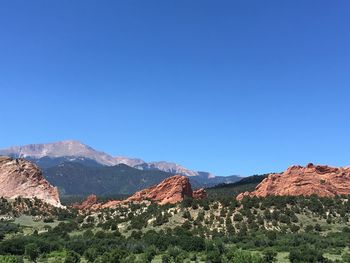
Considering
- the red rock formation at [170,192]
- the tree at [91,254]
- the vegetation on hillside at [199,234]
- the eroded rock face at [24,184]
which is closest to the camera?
the vegetation on hillside at [199,234]

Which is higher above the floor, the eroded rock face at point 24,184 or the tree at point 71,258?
the eroded rock face at point 24,184

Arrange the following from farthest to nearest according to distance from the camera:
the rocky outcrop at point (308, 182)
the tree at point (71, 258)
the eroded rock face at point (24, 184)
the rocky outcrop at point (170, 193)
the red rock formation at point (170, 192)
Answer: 1. the eroded rock face at point (24, 184)
2. the rocky outcrop at point (170, 193)
3. the red rock formation at point (170, 192)
4. the rocky outcrop at point (308, 182)
5. the tree at point (71, 258)

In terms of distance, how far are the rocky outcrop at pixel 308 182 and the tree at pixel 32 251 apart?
7279 cm

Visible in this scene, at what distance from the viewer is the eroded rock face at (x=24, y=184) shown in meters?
154

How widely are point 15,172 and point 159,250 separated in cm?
10104

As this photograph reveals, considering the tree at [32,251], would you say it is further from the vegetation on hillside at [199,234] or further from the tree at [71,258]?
the tree at [71,258]

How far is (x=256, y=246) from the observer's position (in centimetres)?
7638

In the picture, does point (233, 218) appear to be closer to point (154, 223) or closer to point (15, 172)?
point (154, 223)

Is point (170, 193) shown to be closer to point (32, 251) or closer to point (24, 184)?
point (24, 184)

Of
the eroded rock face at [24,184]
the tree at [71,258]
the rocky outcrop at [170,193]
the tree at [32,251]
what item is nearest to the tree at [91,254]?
the tree at [71,258]

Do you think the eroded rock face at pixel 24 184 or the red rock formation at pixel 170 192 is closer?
the red rock formation at pixel 170 192

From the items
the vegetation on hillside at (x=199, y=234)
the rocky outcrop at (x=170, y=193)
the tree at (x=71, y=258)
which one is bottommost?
the tree at (x=71, y=258)

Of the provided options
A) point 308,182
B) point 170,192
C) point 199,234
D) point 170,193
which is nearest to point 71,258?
point 199,234

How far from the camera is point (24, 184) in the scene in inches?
6152
